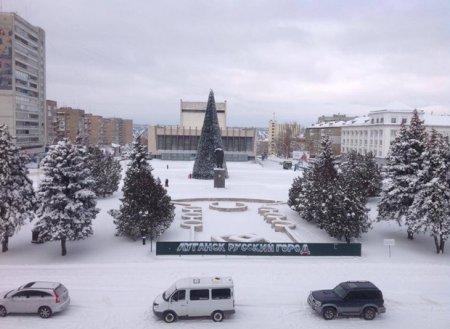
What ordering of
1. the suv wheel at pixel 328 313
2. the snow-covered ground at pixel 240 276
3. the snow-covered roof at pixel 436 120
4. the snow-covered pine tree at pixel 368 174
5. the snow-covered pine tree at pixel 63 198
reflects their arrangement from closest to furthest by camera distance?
the snow-covered ground at pixel 240 276, the suv wheel at pixel 328 313, the snow-covered pine tree at pixel 63 198, the snow-covered pine tree at pixel 368 174, the snow-covered roof at pixel 436 120

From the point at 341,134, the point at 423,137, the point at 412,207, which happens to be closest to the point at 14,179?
the point at 412,207

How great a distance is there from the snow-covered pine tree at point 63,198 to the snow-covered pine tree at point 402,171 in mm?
19239

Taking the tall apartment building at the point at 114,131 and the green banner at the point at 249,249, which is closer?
the green banner at the point at 249,249

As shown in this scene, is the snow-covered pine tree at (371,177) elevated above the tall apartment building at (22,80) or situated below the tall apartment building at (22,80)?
below

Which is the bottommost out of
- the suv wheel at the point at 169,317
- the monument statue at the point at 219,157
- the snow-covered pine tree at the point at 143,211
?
the suv wheel at the point at 169,317

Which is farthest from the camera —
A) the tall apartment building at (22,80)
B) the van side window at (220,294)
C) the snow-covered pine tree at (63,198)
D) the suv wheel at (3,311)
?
the tall apartment building at (22,80)

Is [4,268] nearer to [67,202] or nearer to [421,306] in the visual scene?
[67,202]

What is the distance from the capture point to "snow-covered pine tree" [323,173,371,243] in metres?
26.0

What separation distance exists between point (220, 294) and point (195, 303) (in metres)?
0.96

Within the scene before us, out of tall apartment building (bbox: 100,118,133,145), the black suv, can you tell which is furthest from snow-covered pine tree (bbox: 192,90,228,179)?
tall apartment building (bbox: 100,118,133,145)

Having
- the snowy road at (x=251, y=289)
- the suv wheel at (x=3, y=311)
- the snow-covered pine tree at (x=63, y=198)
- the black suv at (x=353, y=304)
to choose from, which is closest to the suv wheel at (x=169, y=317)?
the snowy road at (x=251, y=289)

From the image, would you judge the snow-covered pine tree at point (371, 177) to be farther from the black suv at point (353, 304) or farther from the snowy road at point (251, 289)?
the black suv at point (353, 304)

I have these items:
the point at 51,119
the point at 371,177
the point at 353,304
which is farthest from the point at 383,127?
the point at 51,119

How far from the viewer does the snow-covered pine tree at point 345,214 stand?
85.4 ft
